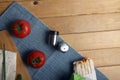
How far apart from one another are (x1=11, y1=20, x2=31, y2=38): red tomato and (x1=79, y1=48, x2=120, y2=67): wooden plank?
12.0 inches

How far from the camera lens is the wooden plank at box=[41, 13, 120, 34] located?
129 centimetres

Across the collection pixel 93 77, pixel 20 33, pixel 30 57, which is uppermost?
pixel 20 33

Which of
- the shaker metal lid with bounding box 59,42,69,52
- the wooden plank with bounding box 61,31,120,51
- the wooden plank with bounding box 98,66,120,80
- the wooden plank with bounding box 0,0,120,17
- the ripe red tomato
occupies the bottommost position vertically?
the wooden plank with bounding box 98,66,120,80

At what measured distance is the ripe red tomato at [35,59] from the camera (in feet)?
4.02

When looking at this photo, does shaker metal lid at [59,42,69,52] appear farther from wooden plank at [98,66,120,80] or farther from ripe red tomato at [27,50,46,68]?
wooden plank at [98,66,120,80]

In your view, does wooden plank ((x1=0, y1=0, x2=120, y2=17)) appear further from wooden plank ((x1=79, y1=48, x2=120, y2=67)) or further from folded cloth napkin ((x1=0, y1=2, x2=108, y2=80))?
wooden plank ((x1=79, y1=48, x2=120, y2=67))

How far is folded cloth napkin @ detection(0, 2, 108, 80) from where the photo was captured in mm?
1262

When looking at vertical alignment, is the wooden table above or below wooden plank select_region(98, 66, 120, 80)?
above

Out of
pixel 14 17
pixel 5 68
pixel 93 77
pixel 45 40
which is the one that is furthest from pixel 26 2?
pixel 93 77

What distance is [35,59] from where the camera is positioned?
123 centimetres

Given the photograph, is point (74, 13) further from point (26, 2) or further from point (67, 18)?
point (26, 2)

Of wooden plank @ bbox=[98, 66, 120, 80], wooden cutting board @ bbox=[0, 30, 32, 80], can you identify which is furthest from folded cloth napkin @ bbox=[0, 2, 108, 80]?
wooden plank @ bbox=[98, 66, 120, 80]

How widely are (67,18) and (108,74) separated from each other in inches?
14.1

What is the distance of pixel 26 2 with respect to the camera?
1.27 m
